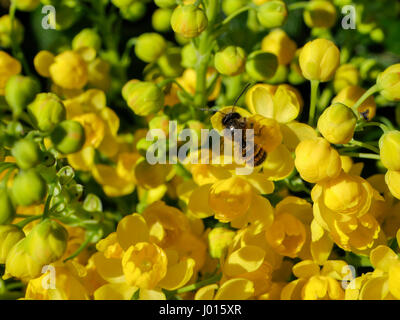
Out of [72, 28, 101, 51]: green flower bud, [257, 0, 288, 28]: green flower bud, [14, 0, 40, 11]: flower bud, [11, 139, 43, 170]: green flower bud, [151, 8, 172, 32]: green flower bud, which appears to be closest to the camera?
[11, 139, 43, 170]: green flower bud

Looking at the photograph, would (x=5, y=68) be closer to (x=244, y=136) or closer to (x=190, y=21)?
(x=190, y=21)

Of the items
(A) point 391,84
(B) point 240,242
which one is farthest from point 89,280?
(A) point 391,84

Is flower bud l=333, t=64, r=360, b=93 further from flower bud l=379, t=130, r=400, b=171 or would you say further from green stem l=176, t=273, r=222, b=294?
green stem l=176, t=273, r=222, b=294

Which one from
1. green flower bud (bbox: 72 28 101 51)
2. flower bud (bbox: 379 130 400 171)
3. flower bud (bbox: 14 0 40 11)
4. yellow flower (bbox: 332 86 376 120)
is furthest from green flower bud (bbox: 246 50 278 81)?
flower bud (bbox: 14 0 40 11)

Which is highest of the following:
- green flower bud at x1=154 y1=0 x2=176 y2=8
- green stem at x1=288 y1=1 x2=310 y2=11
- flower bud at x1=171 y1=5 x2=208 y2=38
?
green flower bud at x1=154 y1=0 x2=176 y2=8

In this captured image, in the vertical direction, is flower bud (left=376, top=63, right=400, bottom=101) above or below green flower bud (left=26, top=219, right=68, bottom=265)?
above

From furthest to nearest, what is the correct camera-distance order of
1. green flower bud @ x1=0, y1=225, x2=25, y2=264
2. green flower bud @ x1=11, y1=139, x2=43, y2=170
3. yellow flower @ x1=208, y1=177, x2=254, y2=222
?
yellow flower @ x1=208, y1=177, x2=254, y2=222 → green flower bud @ x1=0, y1=225, x2=25, y2=264 → green flower bud @ x1=11, y1=139, x2=43, y2=170

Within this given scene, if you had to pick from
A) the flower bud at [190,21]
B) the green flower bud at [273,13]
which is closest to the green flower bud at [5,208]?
the flower bud at [190,21]
